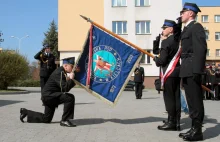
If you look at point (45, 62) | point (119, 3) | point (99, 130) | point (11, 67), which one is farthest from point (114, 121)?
point (119, 3)

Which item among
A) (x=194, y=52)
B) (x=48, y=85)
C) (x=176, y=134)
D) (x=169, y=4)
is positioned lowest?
(x=176, y=134)

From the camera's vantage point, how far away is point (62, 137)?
6.54 m

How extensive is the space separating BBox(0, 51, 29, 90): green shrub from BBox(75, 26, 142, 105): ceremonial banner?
51.2 feet

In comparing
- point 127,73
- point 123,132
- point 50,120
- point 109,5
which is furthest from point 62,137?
point 109,5

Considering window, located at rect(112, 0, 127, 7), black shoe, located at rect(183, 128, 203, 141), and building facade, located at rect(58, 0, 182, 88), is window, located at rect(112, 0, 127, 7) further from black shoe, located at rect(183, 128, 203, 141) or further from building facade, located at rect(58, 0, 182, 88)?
black shoe, located at rect(183, 128, 203, 141)

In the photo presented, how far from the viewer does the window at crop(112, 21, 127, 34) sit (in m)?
39.7

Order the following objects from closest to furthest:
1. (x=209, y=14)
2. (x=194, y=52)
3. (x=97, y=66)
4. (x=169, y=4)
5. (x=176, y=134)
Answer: (x=194, y=52) → (x=176, y=134) → (x=97, y=66) → (x=169, y=4) → (x=209, y=14)

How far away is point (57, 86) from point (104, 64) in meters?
1.20

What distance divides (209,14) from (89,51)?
68841 mm

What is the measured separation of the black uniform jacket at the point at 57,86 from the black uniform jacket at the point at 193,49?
8.91 ft

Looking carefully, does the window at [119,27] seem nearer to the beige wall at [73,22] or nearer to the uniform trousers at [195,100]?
the beige wall at [73,22]

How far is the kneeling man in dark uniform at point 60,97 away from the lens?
784 cm

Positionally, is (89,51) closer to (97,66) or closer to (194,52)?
(97,66)

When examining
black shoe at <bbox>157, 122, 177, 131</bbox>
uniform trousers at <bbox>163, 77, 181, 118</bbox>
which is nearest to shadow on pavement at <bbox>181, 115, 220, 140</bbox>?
black shoe at <bbox>157, 122, 177, 131</bbox>
